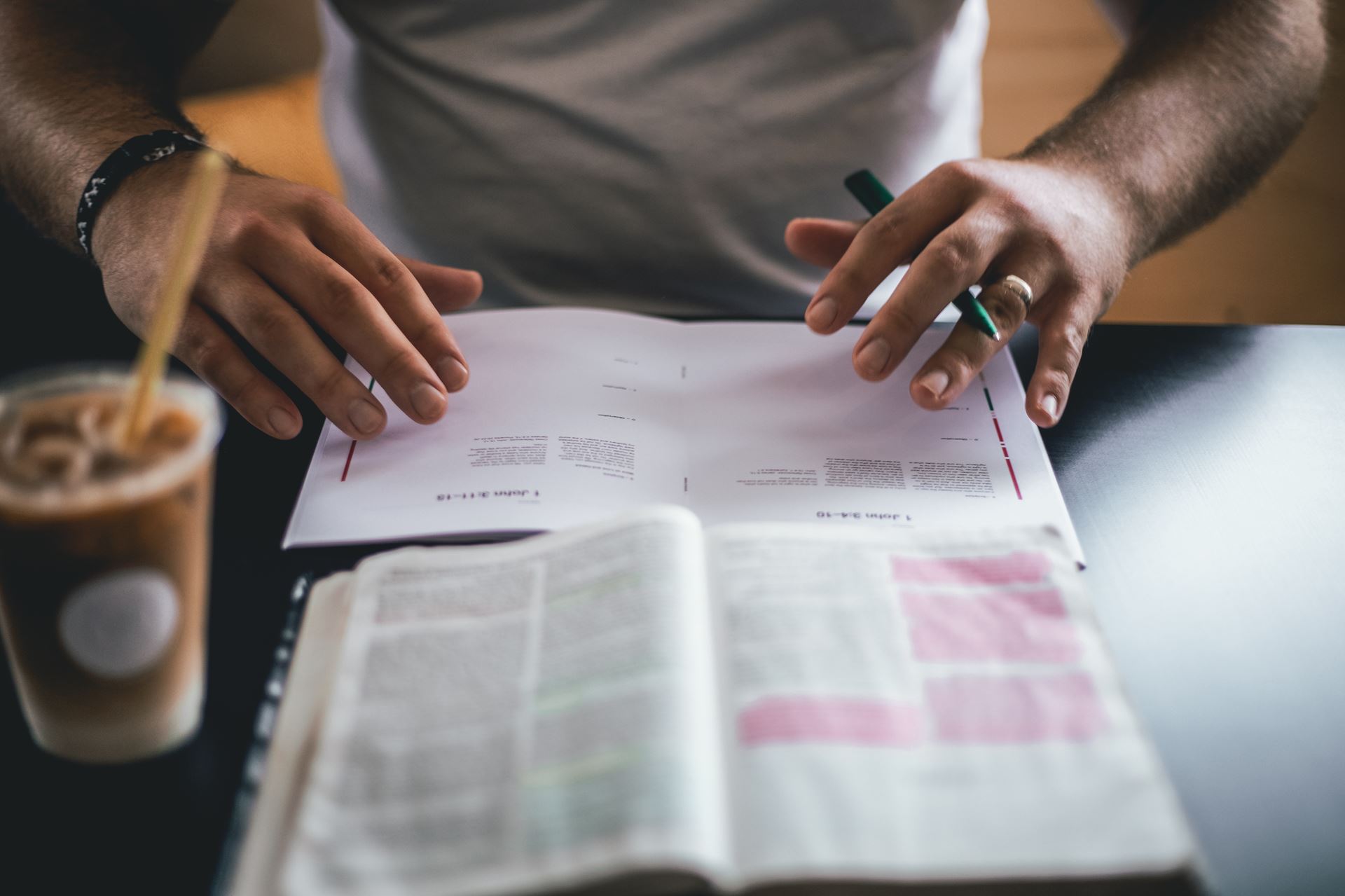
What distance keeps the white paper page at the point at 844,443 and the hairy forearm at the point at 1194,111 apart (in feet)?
0.80

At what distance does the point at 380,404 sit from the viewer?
0.65m

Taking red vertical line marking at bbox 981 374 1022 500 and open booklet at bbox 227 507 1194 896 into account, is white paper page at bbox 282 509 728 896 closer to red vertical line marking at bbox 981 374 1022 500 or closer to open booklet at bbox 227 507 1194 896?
open booklet at bbox 227 507 1194 896

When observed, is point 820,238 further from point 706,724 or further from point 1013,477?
point 706,724

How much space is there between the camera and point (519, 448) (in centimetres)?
64

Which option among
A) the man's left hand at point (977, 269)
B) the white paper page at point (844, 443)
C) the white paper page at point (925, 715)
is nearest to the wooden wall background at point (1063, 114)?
the man's left hand at point (977, 269)

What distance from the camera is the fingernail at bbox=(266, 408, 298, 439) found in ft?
2.13

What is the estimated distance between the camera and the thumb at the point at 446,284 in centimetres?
77

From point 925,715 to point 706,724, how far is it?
97 mm

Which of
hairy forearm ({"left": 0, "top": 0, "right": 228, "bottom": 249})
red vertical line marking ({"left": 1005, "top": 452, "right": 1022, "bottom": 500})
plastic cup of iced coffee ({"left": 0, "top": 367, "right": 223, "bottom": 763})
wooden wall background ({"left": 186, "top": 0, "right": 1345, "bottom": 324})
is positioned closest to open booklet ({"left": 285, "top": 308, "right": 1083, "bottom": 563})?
red vertical line marking ({"left": 1005, "top": 452, "right": 1022, "bottom": 500})

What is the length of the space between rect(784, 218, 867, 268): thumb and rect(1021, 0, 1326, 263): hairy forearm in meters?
0.19

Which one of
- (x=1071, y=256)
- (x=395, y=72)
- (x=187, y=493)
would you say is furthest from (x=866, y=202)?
(x=187, y=493)

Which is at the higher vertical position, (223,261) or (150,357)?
(150,357)

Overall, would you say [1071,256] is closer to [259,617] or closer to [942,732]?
[942,732]

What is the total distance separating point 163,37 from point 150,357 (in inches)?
31.8
